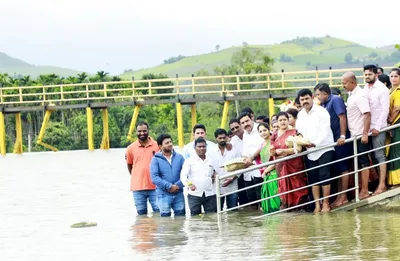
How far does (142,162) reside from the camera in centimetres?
1568

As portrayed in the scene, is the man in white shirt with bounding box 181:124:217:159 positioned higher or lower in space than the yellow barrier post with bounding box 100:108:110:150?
higher

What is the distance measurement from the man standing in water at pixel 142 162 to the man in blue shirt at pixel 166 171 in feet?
1.12

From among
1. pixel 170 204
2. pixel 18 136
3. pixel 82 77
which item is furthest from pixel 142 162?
pixel 82 77

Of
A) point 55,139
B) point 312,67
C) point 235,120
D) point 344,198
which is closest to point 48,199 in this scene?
point 235,120

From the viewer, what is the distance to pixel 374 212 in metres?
13.8

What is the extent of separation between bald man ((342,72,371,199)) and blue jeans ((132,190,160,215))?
3.31 meters

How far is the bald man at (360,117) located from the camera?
13.6 meters

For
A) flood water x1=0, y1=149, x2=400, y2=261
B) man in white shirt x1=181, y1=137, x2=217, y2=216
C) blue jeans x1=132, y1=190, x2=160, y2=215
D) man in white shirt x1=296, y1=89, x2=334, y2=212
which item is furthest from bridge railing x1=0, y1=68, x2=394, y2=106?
Result: man in white shirt x1=296, y1=89, x2=334, y2=212

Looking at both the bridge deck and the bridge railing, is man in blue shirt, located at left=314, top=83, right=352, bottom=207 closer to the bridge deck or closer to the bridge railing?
the bridge deck

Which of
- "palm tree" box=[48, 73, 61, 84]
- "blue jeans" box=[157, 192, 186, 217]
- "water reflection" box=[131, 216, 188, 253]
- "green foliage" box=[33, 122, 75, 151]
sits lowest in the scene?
"green foliage" box=[33, 122, 75, 151]

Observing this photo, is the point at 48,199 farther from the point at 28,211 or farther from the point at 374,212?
the point at 374,212

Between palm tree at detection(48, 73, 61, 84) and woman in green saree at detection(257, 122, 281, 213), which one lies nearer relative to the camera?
woman in green saree at detection(257, 122, 281, 213)

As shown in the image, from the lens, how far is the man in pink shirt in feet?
44.8

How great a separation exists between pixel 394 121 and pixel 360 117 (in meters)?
0.47
